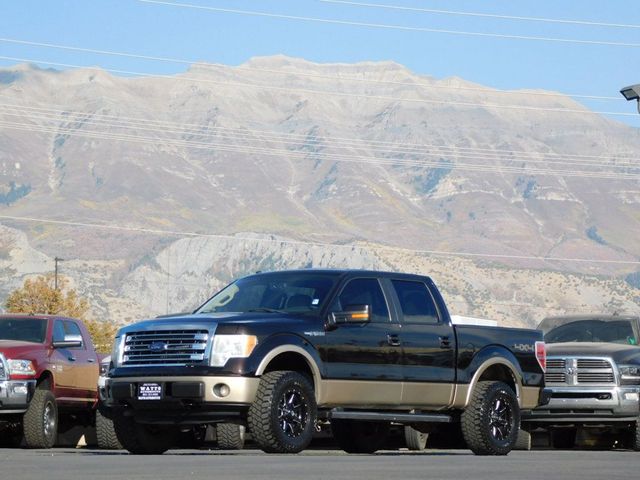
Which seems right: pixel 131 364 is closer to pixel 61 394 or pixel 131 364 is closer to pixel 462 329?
pixel 462 329

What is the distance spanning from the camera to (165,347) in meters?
16.4

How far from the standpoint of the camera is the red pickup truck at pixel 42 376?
21.7m

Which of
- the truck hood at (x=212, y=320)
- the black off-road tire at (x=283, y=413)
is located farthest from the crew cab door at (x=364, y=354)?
the truck hood at (x=212, y=320)

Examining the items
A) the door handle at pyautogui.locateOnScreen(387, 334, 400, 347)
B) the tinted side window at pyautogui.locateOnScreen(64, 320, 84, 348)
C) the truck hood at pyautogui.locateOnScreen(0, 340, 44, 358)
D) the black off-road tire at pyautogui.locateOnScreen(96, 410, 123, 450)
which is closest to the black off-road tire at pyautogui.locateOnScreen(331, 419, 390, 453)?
the door handle at pyautogui.locateOnScreen(387, 334, 400, 347)

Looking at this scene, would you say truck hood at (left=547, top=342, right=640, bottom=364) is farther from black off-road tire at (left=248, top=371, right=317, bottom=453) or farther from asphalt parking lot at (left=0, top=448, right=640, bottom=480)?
black off-road tire at (left=248, top=371, right=317, bottom=453)

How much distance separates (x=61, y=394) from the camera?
2295 cm

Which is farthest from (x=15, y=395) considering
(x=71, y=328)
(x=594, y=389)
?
(x=594, y=389)

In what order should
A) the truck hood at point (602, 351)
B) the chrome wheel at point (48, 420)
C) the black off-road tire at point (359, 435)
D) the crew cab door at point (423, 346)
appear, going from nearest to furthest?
the crew cab door at point (423, 346), the black off-road tire at point (359, 435), the chrome wheel at point (48, 420), the truck hood at point (602, 351)

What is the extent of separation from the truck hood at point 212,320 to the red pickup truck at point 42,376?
17.0 feet

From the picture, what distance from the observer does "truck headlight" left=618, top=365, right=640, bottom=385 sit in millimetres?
22688

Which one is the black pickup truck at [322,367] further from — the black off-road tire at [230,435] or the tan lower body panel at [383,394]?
the black off-road tire at [230,435]

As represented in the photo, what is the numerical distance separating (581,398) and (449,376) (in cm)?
511

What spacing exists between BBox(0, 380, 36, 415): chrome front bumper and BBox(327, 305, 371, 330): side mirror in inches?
252

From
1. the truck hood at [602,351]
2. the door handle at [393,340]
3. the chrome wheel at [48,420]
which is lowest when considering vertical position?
the chrome wheel at [48,420]
